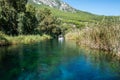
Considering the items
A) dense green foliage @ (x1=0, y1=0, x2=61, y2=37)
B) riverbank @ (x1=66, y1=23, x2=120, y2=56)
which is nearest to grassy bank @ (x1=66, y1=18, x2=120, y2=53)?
riverbank @ (x1=66, y1=23, x2=120, y2=56)

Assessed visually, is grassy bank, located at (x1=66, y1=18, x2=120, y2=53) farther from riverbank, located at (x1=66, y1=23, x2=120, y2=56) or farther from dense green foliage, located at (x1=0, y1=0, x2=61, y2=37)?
dense green foliage, located at (x1=0, y1=0, x2=61, y2=37)

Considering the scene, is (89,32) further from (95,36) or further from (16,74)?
(16,74)

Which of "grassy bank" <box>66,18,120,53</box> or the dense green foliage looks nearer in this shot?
"grassy bank" <box>66,18,120,53</box>

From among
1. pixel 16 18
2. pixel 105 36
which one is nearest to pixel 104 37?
pixel 105 36

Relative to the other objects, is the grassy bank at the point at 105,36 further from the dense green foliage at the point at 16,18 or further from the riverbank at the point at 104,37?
the dense green foliage at the point at 16,18

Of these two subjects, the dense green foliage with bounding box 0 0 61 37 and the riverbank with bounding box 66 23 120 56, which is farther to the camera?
the dense green foliage with bounding box 0 0 61 37

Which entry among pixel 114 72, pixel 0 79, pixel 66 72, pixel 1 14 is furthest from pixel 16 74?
pixel 1 14

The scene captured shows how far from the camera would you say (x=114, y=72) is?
2375 centimetres

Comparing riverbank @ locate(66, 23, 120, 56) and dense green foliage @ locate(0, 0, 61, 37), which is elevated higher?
dense green foliage @ locate(0, 0, 61, 37)

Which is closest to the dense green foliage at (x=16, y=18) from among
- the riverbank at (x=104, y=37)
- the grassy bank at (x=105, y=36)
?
the riverbank at (x=104, y=37)

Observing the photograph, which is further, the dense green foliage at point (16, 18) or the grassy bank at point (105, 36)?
the dense green foliage at point (16, 18)

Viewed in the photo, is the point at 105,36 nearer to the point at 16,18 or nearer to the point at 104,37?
the point at 104,37

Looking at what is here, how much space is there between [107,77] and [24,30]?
60166mm

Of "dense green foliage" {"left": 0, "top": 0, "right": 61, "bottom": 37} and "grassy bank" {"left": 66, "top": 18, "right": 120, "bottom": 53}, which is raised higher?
"dense green foliage" {"left": 0, "top": 0, "right": 61, "bottom": 37}
